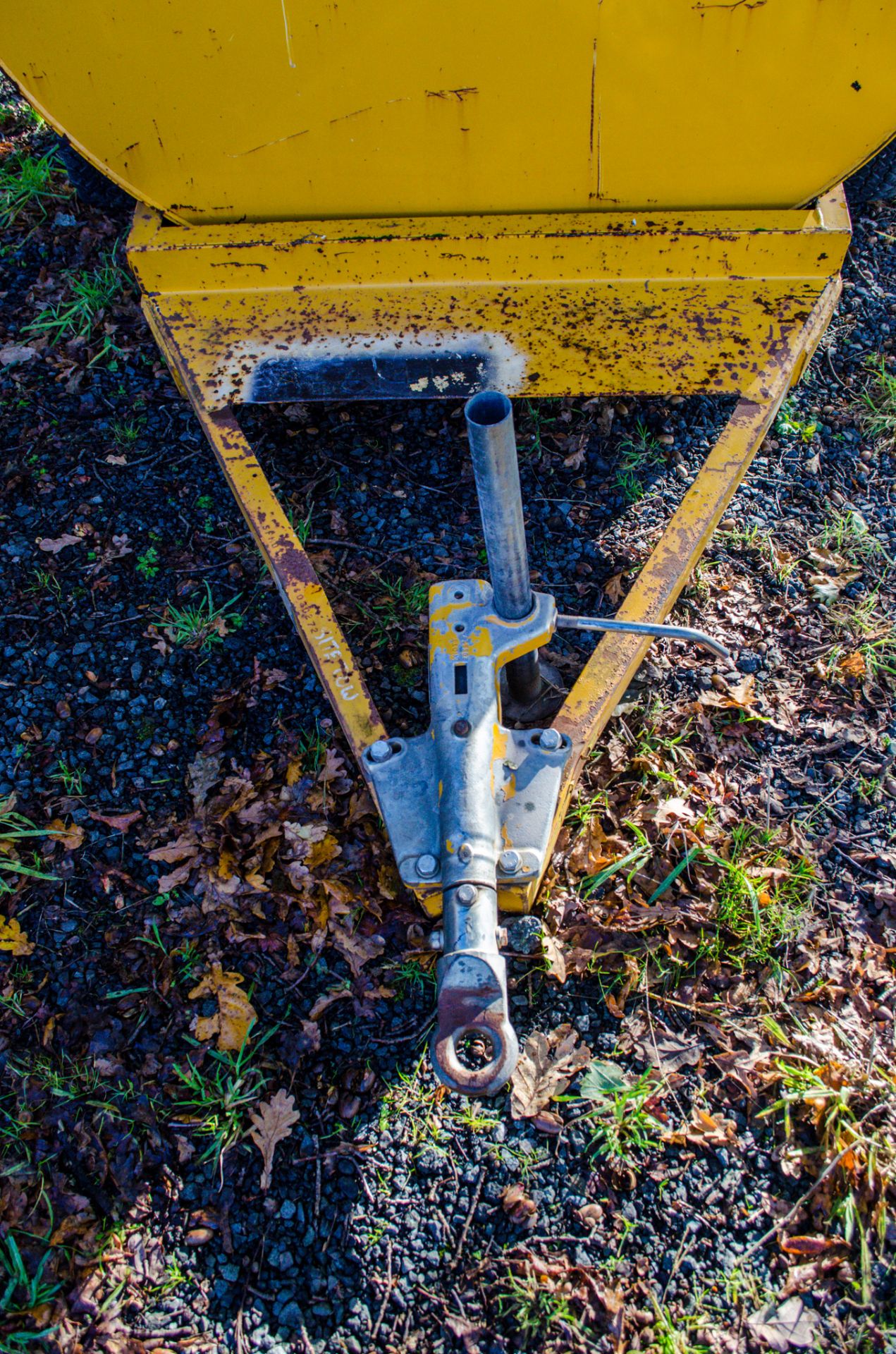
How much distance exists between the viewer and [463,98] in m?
2.26

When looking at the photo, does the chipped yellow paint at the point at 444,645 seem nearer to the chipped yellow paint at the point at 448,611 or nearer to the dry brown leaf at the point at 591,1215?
the chipped yellow paint at the point at 448,611

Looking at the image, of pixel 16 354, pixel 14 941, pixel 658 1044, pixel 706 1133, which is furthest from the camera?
pixel 16 354

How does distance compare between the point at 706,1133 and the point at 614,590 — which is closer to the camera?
the point at 706,1133

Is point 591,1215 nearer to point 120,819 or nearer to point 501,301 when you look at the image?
point 120,819

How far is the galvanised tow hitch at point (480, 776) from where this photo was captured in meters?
1.47

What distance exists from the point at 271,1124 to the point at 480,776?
858mm

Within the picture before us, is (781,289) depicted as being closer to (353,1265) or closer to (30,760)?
(30,760)

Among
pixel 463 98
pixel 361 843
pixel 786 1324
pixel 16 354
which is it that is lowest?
pixel 786 1324

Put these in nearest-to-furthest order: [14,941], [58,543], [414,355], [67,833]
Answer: [14,941] < [67,833] < [414,355] < [58,543]

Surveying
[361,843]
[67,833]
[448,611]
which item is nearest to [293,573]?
[448,611]

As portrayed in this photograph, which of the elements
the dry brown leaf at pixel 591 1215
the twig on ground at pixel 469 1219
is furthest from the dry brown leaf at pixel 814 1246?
the twig on ground at pixel 469 1219

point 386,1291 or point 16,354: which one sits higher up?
point 16,354

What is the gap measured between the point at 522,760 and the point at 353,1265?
100 cm

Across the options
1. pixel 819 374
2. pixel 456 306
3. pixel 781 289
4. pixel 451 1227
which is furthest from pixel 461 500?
pixel 451 1227
